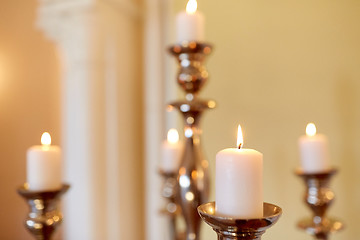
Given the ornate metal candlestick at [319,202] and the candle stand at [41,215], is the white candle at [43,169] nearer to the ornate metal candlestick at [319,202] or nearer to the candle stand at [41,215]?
the candle stand at [41,215]

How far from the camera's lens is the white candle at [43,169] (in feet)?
1.20

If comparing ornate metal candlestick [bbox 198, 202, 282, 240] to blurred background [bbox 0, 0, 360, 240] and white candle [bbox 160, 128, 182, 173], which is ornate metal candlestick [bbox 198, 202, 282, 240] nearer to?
blurred background [bbox 0, 0, 360, 240]

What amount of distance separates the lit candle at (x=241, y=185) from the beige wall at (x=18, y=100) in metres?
0.45

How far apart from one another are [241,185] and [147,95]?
40.9 inches

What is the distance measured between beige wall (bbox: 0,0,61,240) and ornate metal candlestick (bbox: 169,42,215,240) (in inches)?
11.9

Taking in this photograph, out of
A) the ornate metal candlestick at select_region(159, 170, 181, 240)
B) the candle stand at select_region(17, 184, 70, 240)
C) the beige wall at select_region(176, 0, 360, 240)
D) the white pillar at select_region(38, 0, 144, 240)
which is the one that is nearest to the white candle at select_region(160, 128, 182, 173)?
the ornate metal candlestick at select_region(159, 170, 181, 240)

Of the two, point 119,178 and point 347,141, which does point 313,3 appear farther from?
point 119,178

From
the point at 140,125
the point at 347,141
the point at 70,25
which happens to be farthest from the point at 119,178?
the point at 347,141

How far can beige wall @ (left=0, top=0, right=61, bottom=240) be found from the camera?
22.2 inches

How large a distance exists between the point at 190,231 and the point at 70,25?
855 millimetres

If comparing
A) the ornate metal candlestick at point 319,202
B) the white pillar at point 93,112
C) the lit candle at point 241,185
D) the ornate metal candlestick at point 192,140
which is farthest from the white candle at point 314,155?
the white pillar at point 93,112

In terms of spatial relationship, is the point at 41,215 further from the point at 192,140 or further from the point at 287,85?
the point at 287,85

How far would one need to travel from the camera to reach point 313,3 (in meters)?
0.45

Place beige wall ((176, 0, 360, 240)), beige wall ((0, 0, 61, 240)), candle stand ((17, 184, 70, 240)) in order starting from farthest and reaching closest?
beige wall ((0, 0, 61, 240))
beige wall ((176, 0, 360, 240))
candle stand ((17, 184, 70, 240))
